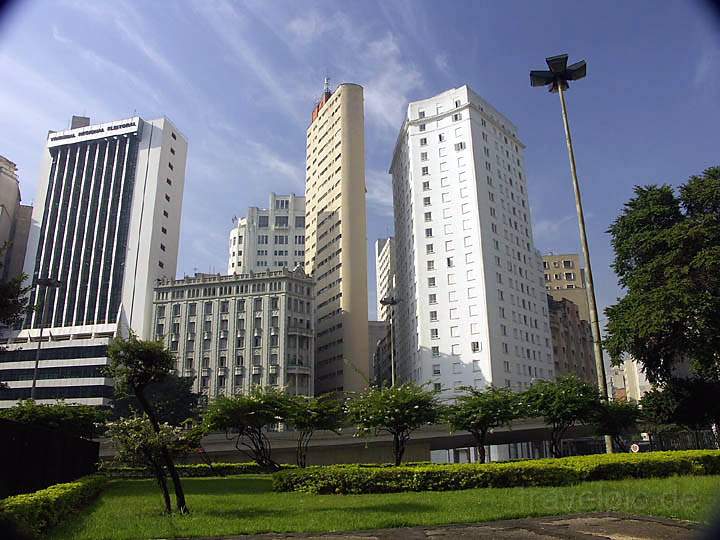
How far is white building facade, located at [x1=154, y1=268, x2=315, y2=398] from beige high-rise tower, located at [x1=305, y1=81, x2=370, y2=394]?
21.4ft

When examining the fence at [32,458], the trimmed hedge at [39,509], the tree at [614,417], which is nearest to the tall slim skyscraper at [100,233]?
the tree at [614,417]

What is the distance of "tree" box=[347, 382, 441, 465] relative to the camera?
30.9 m

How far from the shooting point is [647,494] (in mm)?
15602

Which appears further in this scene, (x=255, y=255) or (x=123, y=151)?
(x=255, y=255)

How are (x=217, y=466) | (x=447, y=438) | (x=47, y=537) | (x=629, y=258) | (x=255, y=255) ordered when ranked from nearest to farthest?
(x=47, y=537), (x=629, y=258), (x=217, y=466), (x=447, y=438), (x=255, y=255)

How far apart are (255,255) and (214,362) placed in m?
51.9

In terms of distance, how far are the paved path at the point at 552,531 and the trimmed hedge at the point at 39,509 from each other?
Result: 4.10 metres

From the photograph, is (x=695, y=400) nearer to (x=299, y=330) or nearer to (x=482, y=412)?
(x=482, y=412)

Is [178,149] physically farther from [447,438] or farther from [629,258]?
[629,258]

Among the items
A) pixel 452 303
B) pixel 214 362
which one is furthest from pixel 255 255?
pixel 452 303

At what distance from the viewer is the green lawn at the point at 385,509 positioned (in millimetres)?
12742

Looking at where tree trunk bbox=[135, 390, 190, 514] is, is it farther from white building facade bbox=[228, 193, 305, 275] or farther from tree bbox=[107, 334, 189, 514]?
white building facade bbox=[228, 193, 305, 275]

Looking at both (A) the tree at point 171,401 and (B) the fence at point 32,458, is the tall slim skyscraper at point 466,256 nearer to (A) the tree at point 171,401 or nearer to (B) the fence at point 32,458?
(A) the tree at point 171,401

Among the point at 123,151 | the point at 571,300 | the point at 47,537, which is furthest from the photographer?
the point at 571,300
